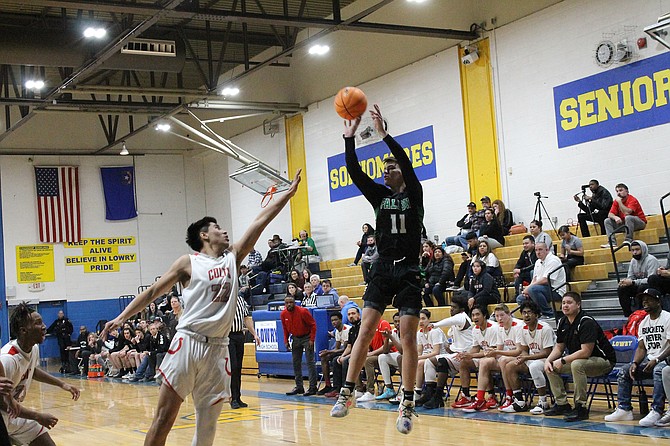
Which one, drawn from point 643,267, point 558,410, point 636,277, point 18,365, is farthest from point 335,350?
point 18,365

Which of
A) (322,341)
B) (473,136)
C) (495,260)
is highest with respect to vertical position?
(473,136)

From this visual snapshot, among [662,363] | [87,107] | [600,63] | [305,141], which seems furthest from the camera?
[305,141]

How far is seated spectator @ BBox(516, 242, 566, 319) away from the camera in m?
11.9

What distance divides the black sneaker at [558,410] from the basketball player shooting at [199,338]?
5151mm

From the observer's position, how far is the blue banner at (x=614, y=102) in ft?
44.7

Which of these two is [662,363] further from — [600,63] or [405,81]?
[405,81]

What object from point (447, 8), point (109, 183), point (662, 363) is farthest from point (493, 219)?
point (109, 183)

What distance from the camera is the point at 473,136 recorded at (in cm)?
1734

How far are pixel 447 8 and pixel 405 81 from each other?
86.7 inches

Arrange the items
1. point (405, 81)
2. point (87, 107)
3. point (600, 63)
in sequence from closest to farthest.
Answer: point (600, 63) → point (405, 81) → point (87, 107)

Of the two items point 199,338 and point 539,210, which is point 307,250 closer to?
point 539,210

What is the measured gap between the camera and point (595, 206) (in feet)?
45.4

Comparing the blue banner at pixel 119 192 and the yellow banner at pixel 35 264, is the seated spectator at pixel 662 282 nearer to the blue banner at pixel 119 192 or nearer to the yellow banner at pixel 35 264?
the blue banner at pixel 119 192

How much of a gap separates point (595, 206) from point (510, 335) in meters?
4.56
